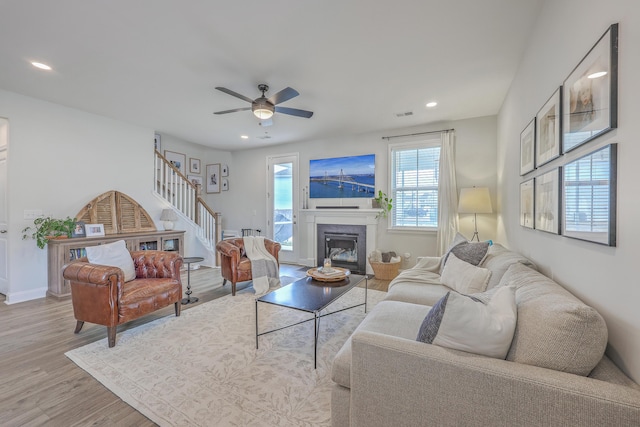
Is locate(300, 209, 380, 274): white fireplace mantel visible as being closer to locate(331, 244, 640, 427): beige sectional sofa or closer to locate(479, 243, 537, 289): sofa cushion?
locate(479, 243, 537, 289): sofa cushion

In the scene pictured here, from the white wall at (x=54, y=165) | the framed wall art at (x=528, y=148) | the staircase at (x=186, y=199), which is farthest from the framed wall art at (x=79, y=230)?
the framed wall art at (x=528, y=148)

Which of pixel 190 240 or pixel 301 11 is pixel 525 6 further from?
pixel 190 240

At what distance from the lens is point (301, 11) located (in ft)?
6.76

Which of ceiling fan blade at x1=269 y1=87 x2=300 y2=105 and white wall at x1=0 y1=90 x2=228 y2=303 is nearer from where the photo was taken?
ceiling fan blade at x1=269 y1=87 x2=300 y2=105

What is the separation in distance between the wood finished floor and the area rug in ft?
0.24

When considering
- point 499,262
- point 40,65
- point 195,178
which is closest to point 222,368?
point 499,262

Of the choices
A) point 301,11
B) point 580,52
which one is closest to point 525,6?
point 580,52

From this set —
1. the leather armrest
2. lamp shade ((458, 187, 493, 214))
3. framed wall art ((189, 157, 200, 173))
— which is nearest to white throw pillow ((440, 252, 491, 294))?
lamp shade ((458, 187, 493, 214))

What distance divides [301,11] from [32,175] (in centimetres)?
412

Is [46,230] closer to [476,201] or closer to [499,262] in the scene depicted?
[499,262]

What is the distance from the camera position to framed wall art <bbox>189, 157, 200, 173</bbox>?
636 cm

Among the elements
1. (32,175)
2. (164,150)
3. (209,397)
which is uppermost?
(164,150)

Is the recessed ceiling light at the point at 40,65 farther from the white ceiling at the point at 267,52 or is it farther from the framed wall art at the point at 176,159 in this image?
the framed wall art at the point at 176,159

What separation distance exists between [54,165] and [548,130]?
220 inches
